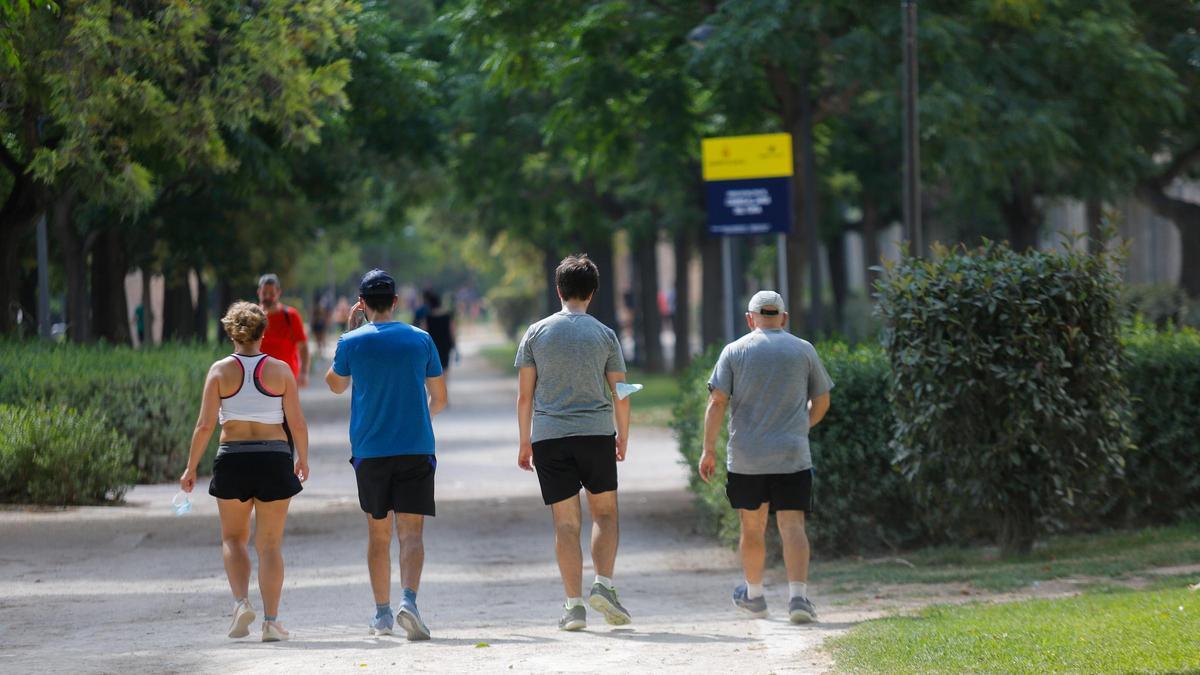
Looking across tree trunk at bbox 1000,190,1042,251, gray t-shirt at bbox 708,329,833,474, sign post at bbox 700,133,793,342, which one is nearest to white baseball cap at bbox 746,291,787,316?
gray t-shirt at bbox 708,329,833,474

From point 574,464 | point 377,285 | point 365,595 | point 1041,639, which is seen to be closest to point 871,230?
point 365,595

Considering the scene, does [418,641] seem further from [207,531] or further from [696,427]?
[207,531]

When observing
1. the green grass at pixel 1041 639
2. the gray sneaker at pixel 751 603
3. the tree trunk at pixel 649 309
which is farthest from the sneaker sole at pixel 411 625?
the tree trunk at pixel 649 309

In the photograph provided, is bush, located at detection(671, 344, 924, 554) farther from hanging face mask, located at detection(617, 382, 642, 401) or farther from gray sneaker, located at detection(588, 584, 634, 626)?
hanging face mask, located at detection(617, 382, 642, 401)

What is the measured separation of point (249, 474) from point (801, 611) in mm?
2790

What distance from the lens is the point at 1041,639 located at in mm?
7527

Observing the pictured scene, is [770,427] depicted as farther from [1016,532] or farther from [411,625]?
[1016,532]

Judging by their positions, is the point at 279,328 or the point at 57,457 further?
the point at 279,328

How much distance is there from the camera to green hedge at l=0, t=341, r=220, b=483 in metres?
14.2

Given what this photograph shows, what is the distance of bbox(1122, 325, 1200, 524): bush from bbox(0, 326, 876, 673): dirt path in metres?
2.78

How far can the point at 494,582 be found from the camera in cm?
1120

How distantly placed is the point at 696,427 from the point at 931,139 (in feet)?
20.9

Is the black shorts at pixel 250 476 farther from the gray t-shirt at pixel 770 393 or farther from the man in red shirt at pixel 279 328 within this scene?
the man in red shirt at pixel 279 328

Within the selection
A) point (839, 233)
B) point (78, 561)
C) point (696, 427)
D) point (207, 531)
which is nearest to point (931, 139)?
point (696, 427)
